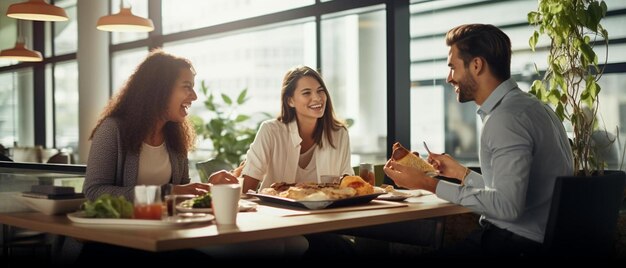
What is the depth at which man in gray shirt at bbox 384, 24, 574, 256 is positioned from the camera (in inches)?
96.6

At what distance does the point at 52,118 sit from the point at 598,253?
9.61m

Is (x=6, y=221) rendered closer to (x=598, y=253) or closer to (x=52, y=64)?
(x=598, y=253)

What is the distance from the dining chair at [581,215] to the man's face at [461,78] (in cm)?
61

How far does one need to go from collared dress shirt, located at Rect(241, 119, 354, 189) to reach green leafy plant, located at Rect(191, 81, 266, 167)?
3293 millimetres

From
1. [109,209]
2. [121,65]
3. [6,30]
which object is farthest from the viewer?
[6,30]

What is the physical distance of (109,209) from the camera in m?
2.16

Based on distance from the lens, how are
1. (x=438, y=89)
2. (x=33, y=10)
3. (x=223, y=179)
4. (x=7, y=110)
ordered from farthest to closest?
(x=7, y=110)
(x=438, y=89)
(x=33, y=10)
(x=223, y=179)

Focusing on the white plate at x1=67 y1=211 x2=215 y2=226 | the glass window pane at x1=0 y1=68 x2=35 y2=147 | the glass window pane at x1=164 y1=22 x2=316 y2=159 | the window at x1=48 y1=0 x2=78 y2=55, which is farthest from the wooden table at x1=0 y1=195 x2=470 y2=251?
the glass window pane at x1=0 y1=68 x2=35 y2=147

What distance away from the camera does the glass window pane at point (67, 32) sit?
10.2m

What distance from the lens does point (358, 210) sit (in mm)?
2549

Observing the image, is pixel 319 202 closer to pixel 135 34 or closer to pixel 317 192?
pixel 317 192

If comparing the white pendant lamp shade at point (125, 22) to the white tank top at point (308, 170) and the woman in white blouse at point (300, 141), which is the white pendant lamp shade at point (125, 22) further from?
the white tank top at point (308, 170)

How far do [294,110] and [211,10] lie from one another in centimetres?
415

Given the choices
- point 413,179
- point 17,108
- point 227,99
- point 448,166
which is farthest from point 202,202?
point 17,108
